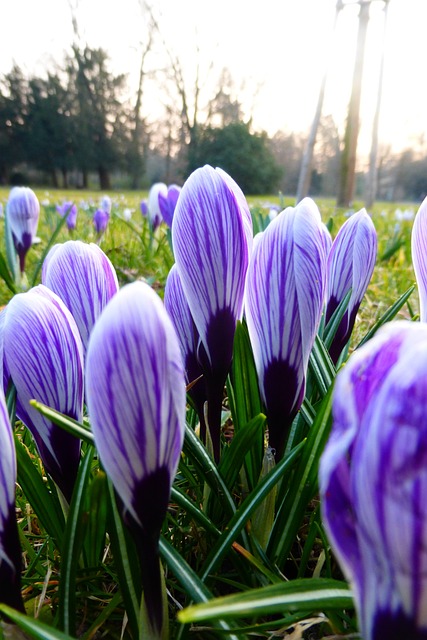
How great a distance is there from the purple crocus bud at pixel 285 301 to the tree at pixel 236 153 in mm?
20901

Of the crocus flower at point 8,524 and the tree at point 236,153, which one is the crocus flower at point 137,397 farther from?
the tree at point 236,153

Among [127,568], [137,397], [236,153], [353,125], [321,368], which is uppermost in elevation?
[236,153]

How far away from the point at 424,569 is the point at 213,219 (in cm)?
41

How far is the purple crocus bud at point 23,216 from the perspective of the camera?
7.05 feet

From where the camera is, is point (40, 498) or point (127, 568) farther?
point (40, 498)

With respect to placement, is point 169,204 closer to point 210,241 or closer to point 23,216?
point 23,216

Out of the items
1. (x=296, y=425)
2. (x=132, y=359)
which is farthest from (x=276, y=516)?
(x=132, y=359)

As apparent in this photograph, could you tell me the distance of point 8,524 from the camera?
431 mm

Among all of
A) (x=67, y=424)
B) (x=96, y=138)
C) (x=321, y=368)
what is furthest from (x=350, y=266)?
(x=96, y=138)

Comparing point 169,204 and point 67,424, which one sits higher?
point 169,204

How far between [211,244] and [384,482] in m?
0.37

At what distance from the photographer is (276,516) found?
0.65 meters

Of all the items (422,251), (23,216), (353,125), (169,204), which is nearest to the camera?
(422,251)

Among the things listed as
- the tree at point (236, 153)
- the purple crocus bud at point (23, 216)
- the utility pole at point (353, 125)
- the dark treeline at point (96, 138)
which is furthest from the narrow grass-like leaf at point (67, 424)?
the dark treeline at point (96, 138)
